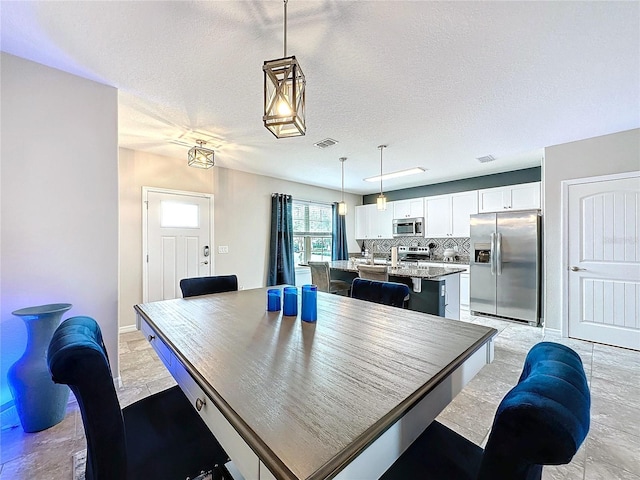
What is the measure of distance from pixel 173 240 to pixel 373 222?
446 centimetres

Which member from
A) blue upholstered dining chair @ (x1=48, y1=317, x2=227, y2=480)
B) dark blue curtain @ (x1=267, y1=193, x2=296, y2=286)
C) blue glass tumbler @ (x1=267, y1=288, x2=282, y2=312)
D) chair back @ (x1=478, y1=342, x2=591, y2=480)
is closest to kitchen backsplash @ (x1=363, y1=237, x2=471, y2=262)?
dark blue curtain @ (x1=267, y1=193, x2=296, y2=286)

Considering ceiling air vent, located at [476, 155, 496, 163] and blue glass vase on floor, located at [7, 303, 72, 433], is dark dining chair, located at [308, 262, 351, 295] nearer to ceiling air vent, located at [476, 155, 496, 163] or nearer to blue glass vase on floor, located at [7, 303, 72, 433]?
blue glass vase on floor, located at [7, 303, 72, 433]

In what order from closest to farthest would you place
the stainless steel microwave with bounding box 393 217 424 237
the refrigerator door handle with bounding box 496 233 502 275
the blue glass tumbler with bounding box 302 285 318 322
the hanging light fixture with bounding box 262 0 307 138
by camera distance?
the hanging light fixture with bounding box 262 0 307 138 < the blue glass tumbler with bounding box 302 285 318 322 < the refrigerator door handle with bounding box 496 233 502 275 < the stainless steel microwave with bounding box 393 217 424 237

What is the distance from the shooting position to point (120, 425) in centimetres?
82

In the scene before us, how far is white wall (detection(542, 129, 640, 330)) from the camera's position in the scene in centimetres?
311

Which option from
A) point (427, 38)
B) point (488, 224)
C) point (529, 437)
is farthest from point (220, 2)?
point (488, 224)

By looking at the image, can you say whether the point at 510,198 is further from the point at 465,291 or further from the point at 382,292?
the point at 382,292

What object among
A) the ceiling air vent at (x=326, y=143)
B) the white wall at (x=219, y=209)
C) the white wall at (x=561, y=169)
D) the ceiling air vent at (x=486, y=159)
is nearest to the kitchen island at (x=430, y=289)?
the white wall at (x=561, y=169)

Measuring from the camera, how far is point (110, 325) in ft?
7.47

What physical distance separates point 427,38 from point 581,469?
8.82ft

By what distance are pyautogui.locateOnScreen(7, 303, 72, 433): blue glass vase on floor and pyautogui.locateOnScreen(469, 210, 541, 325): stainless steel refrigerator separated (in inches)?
206

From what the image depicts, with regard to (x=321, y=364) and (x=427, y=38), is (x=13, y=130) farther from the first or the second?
(x=427, y=38)

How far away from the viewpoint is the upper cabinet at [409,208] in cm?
590

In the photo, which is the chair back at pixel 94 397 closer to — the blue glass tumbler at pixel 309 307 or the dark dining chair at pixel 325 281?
the blue glass tumbler at pixel 309 307
